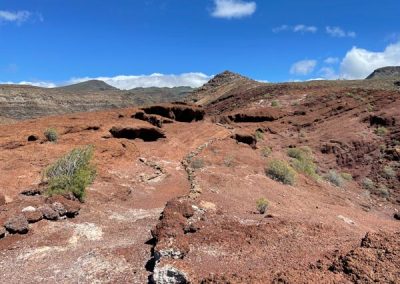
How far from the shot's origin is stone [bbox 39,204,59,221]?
12227mm

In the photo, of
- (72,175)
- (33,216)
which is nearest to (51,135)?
(72,175)

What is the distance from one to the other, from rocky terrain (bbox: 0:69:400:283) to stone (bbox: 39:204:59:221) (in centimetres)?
3

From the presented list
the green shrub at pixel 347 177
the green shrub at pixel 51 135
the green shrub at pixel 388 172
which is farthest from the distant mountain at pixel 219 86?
the green shrub at pixel 51 135

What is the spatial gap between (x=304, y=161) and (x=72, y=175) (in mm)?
16544

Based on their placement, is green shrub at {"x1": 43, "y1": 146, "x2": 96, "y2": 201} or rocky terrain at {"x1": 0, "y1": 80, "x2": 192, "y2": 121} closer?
green shrub at {"x1": 43, "y1": 146, "x2": 96, "y2": 201}

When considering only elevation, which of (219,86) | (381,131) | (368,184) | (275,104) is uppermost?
(219,86)

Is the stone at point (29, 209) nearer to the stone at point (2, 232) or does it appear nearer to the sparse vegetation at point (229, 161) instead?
the stone at point (2, 232)

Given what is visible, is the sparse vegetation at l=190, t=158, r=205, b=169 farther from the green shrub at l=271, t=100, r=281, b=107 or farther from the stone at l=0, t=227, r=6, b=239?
the green shrub at l=271, t=100, r=281, b=107

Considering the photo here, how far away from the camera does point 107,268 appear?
939 centimetres

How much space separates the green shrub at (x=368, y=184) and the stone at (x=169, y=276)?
2087cm

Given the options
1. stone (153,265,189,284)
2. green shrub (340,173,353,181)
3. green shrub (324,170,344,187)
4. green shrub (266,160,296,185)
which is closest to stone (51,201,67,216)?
stone (153,265,189,284)

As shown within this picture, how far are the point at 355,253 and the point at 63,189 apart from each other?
32.7 feet

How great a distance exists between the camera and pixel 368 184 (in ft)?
85.6

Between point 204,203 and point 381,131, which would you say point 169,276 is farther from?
point 381,131
